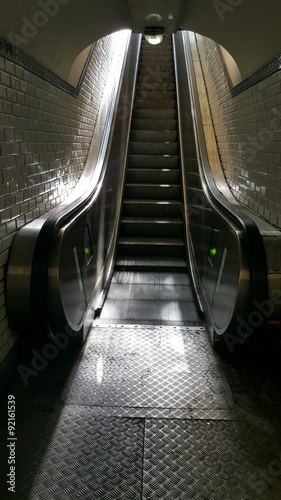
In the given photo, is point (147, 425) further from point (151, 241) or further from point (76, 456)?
point (151, 241)

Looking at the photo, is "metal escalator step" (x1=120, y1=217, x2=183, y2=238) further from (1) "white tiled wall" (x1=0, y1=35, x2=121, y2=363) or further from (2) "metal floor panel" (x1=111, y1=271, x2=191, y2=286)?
(1) "white tiled wall" (x1=0, y1=35, x2=121, y2=363)

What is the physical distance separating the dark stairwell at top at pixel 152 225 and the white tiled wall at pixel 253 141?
112 cm

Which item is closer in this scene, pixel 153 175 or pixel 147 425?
pixel 147 425

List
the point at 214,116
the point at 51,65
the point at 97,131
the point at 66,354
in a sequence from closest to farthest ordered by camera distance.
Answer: the point at 66,354 < the point at 51,65 < the point at 214,116 < the point at 97,131

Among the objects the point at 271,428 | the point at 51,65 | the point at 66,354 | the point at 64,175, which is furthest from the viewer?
the point at 64,175

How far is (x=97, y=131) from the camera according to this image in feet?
15.5

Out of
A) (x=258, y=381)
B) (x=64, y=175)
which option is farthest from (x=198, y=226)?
(x=258, y=381)

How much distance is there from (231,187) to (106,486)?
2672 millimetres

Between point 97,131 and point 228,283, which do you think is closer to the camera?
point 228,283

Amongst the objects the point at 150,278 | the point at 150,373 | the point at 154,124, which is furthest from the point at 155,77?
the point at 150,373

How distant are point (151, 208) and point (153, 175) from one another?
0.65 metres

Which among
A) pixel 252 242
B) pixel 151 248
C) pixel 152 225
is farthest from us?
pixel 152 225

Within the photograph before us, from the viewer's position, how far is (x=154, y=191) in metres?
5.30

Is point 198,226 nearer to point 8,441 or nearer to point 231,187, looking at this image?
point 231,187
